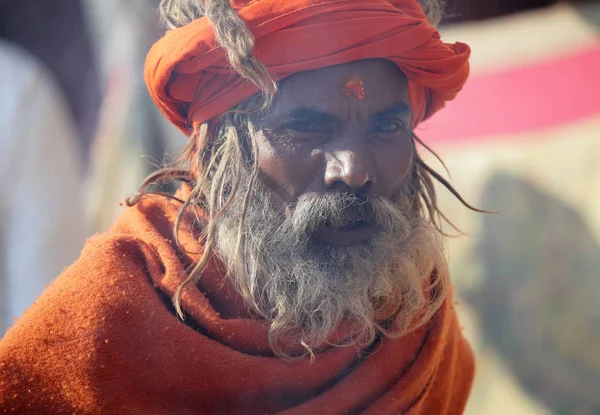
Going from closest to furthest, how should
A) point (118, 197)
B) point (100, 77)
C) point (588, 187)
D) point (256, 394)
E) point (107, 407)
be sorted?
1. point (107, 407)
2. point (256, 394)
3. point (588, 187)
4. point (118, 197)
5. point (100, 77)

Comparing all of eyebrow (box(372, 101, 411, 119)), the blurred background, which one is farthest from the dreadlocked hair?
the blurred background

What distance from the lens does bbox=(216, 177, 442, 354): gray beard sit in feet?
5.64

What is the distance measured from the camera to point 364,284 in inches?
69.3

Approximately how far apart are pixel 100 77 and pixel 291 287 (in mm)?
4306

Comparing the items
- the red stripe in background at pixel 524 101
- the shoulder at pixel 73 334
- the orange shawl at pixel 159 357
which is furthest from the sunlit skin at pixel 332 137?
the red stripe in background at pixel 524 101

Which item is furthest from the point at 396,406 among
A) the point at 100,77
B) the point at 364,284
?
the point at 100,77

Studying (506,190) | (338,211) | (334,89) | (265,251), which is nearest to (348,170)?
(338,211)

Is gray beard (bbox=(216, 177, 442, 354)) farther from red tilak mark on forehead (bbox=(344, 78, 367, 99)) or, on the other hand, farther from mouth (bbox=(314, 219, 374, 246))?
red tilak mark on forehead (bbox=(344, 78, 367, 99))

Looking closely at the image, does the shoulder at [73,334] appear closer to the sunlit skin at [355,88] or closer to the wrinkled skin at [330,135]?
the wrinkled skin at [330,135]

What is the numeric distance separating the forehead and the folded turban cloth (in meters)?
0.03

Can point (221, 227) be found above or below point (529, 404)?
above

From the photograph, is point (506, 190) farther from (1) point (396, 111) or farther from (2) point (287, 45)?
(2) point (287, 45)

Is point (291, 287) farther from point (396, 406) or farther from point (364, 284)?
point (396, 406)

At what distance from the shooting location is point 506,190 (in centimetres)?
361
